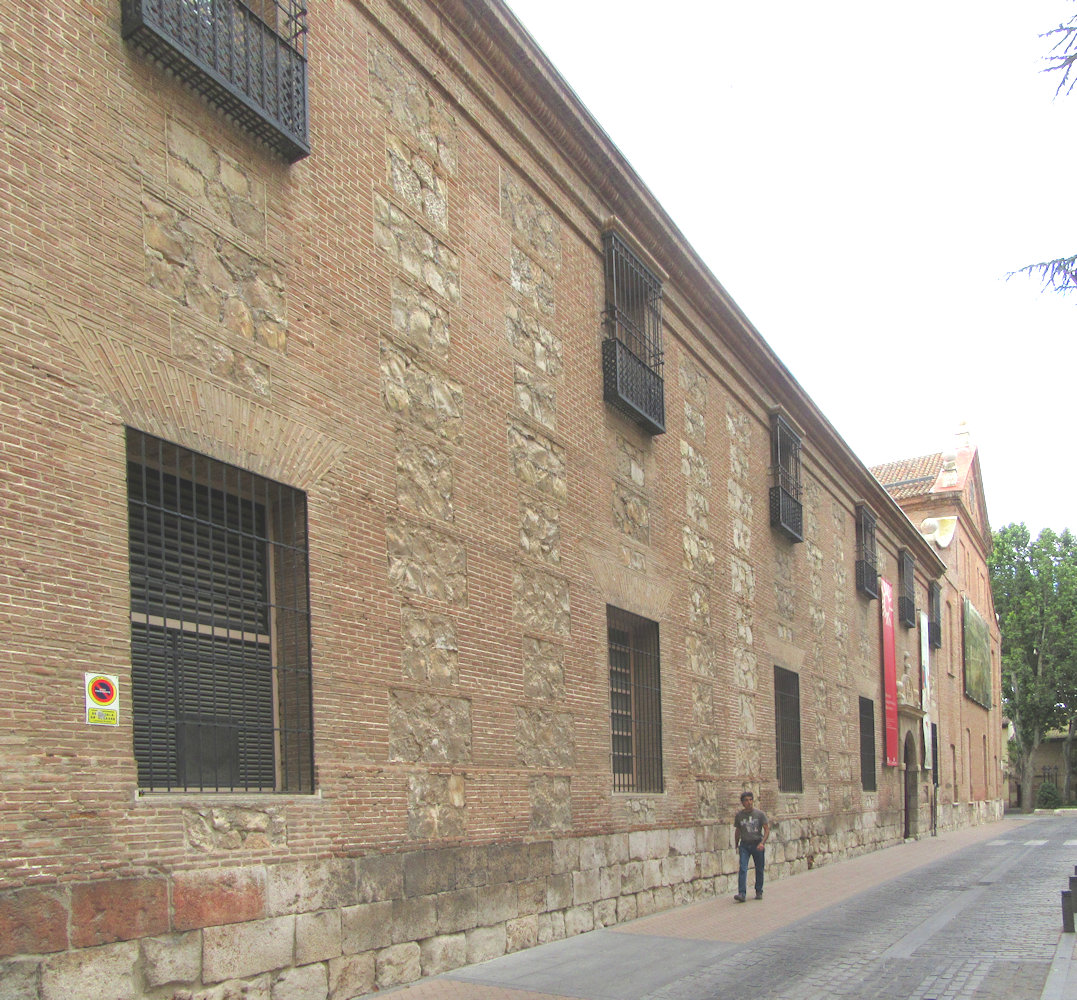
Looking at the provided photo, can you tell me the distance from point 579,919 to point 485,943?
1831 millimetres

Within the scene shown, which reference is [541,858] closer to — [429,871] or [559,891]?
[559,891]

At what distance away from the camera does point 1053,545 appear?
5712cm

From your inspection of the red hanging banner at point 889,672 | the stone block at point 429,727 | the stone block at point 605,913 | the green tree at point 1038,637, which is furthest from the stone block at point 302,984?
the green tree at point 1038,637

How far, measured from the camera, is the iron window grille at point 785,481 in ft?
60.3

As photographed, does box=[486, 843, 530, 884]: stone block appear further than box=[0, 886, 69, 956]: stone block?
Yes

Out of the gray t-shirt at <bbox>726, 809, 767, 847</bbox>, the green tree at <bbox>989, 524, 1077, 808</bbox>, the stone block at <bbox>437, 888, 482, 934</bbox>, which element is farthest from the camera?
the green tree at <bbox>989, 524, 1077, 808</bbox>

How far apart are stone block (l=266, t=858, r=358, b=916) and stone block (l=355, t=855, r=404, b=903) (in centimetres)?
9

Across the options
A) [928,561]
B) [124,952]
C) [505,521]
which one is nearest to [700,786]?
[505,521]

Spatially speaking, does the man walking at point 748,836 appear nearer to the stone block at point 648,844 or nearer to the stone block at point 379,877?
the stone block at point 648,844

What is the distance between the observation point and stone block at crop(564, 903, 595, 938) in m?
10.7

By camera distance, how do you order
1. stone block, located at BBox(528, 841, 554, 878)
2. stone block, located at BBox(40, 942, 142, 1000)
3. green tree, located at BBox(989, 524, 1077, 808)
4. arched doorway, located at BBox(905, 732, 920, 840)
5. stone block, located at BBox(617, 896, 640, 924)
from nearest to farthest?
stone block, located at BBox(40, 942, 142, 1000) < stone block, located at BBox(528, 841, 554, 878) < stone block, located at BBox(617, 896, 640, 924) < arched doorway, located at BBox(905, 732, 920, 840) < green tree, located at BBox(989, 524, 1077, 808)

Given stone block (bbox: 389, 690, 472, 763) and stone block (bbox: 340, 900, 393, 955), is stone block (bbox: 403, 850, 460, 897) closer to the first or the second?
stone block (bbox: 340, 900, 393, 955)

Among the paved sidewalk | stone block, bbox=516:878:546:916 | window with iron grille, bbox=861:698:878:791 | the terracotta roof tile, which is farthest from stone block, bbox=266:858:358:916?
the terracotta roof tile

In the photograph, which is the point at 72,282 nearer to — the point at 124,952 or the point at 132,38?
the point at 132,38
